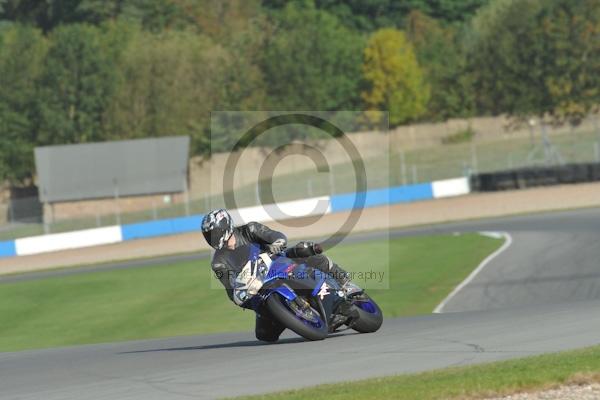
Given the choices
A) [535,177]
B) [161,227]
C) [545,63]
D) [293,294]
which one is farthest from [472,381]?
[545,63]

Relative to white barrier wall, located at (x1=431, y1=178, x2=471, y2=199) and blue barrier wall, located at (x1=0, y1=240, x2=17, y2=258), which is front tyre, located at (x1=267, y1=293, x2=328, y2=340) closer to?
blue barrier wall, located at (x1=0, y1=240, x2=17, y2=258)

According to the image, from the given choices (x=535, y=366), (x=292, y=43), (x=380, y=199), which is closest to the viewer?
(x=535, y=366)

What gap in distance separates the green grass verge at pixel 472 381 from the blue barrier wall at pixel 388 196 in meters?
39.7

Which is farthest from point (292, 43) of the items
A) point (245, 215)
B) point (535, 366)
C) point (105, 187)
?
point (535, 366)

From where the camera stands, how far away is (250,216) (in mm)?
46000

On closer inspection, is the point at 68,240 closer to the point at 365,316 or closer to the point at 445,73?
the point at 365,316

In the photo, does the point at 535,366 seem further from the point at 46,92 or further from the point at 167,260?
the point at 46,92

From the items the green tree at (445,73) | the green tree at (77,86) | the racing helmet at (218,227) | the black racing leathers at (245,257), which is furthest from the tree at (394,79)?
the racing helmet at (218,227)

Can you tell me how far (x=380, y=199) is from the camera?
165 feet

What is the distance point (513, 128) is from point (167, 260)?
149ft

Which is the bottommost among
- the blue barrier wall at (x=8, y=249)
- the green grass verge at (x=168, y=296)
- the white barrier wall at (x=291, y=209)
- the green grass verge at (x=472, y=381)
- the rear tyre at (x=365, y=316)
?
the blue barrier wall at (x=8, y=249)

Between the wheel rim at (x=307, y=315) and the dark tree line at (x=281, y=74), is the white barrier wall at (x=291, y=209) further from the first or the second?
the wheel rim at (x=307, y=315)

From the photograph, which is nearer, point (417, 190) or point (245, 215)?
point (245, 215)

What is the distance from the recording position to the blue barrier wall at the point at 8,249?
4581 centimetres
